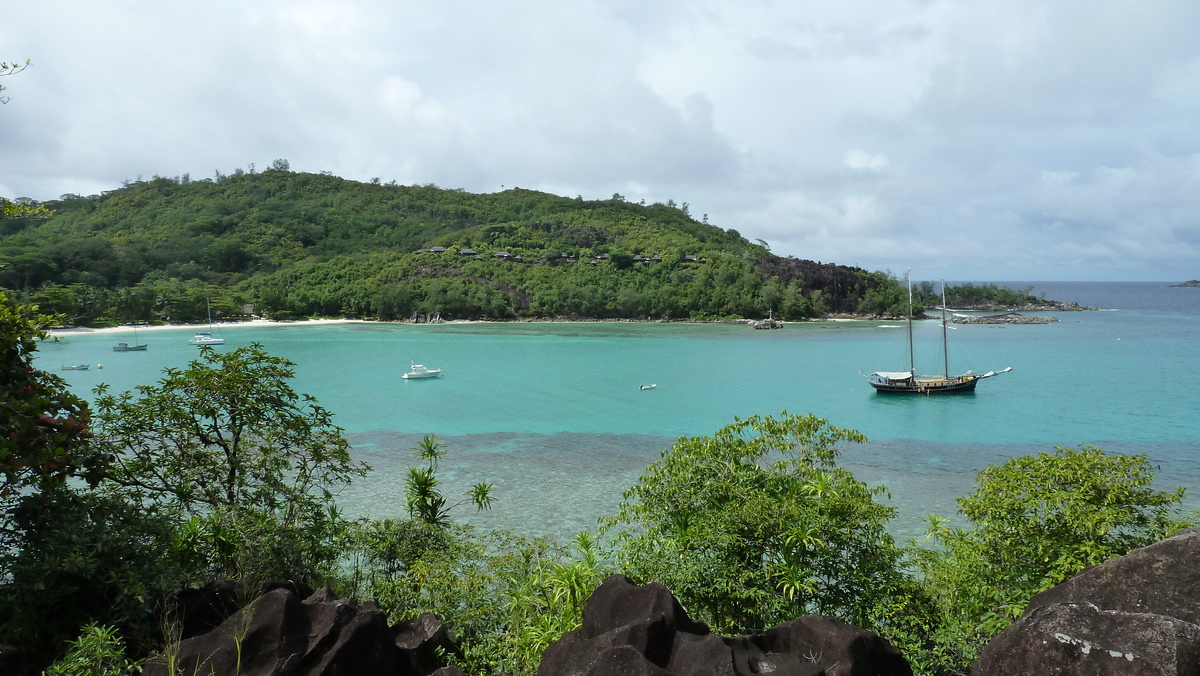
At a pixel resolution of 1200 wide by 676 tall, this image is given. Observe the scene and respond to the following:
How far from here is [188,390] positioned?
7.47 metres

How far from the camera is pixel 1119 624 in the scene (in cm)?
332

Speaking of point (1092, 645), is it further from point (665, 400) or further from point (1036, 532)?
point (665, 400)

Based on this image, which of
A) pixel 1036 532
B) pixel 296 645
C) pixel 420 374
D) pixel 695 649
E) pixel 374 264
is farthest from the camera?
pixel 374 264

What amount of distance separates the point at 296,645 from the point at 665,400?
85.6 ft

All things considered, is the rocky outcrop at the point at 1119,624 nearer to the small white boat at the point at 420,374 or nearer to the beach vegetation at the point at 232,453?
the beach vegetation at the point at 232,453

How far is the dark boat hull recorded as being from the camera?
31.4 metres

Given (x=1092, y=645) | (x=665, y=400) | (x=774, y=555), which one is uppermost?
(x=1092, y=645)

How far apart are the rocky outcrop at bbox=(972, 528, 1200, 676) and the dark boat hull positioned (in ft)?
96.0

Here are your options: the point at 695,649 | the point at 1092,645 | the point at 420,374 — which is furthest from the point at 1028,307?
the point at 695,649

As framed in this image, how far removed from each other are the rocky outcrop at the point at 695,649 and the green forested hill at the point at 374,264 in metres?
61.8

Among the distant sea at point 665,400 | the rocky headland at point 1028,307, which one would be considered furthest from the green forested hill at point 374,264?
the rocky headland at point 1028,307

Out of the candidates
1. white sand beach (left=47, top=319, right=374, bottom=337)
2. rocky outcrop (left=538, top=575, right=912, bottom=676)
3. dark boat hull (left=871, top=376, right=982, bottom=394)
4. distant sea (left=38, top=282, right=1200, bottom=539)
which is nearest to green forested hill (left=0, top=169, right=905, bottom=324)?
white sand beach (left=47, top=319, right=374, bottom=337)

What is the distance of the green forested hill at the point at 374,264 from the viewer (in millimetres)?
73062

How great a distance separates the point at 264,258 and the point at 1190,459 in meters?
104
